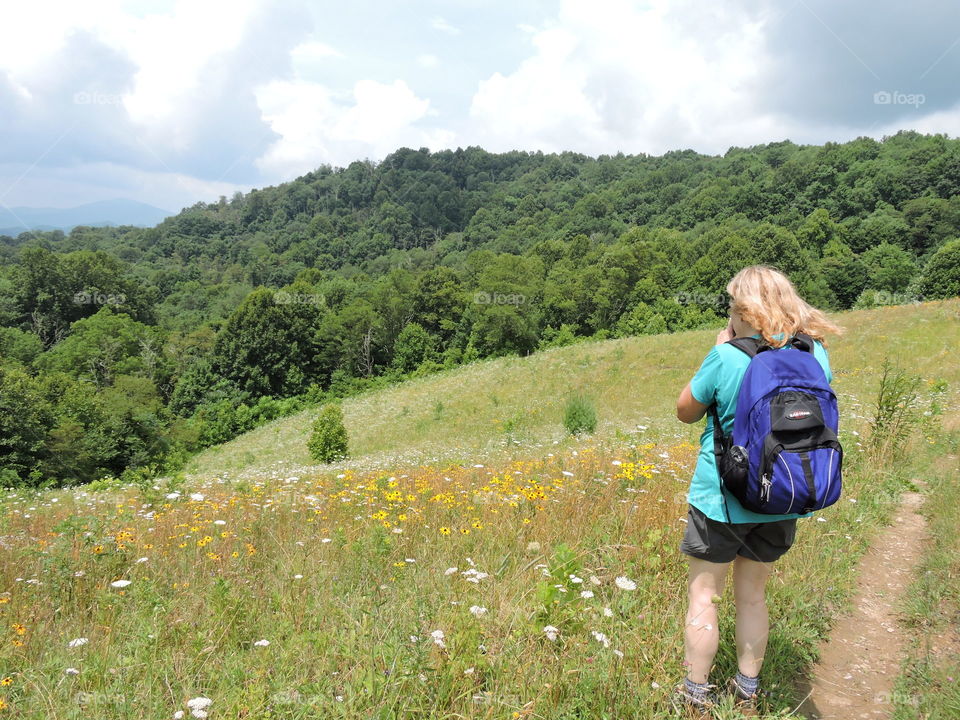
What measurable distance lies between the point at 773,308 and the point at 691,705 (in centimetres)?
183

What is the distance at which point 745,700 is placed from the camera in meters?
2.54

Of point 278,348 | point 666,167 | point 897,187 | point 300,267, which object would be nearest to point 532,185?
point 666,167

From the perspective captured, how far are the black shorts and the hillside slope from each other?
10899 mm

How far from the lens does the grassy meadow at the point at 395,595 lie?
2.35 m

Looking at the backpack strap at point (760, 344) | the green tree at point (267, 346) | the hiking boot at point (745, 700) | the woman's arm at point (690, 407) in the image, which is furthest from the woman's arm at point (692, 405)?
the green tree at point (267, 346)

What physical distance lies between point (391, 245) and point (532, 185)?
4450 cm

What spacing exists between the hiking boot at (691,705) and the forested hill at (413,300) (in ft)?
87.7

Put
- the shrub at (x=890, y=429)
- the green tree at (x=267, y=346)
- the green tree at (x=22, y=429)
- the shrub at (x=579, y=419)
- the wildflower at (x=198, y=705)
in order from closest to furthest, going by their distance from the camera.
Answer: the wildflower at (x=198, y=705) → the shrub at (x=890, y=429) → the shrub at (x=579, y=419) → the green tree at (x=22, y=429) → the green tree at (x=267, y=346)

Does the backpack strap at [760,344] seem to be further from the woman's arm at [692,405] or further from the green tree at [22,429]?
the green tree at [22,429]

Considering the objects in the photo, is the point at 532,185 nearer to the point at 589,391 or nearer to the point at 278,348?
the point at 278,348

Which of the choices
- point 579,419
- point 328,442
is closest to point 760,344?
point 579,419

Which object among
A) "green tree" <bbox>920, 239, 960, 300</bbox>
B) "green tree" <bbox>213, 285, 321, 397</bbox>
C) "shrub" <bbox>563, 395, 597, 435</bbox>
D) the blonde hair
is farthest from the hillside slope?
"green tree" <bbox>920, 239, 960, 300</bbox>

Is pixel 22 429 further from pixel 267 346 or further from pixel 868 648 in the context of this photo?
pixel 868 648

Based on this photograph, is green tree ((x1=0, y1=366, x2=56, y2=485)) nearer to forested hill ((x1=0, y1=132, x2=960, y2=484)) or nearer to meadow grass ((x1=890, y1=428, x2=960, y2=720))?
forested hill ((x1=0, y1=132, x2=960, y2=484))
